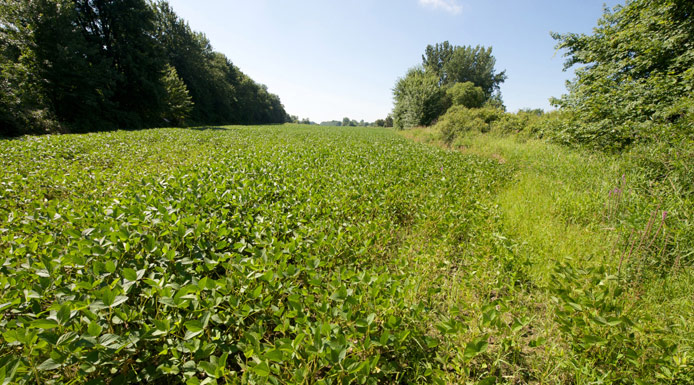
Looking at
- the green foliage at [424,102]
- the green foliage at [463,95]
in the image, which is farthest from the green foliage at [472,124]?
the green foliage at [463,95]

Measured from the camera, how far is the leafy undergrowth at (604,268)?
1672 mm

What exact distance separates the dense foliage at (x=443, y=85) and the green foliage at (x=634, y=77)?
18556 millimetres

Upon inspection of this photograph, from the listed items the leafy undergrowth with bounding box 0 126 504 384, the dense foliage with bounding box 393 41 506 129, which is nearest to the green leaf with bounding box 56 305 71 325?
the leafy undergrowth with bounding box 0 126 504 384

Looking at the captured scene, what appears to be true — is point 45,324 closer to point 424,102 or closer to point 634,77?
point 634,77

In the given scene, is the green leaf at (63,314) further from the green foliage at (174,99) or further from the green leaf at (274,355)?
the green foliage at (174,99)

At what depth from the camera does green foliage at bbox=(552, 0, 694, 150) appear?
623 centimetres

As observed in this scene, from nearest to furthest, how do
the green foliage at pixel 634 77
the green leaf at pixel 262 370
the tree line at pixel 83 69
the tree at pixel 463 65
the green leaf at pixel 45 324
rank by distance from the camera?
the green leaf at pixel 45 324, the green leaf at pixel 262 370, the green foliage at pixel 634 77, the tree line at pixel 83 69, the tree at pixel 463 65

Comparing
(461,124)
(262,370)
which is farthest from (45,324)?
(461,124)

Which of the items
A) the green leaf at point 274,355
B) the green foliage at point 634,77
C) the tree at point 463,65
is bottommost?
the green leaf at point 274,355

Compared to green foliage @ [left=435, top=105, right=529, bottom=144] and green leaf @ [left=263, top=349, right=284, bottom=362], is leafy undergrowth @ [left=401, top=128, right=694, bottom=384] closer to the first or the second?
green leaf @ [left=263, top=349, right=284, bottom=362]

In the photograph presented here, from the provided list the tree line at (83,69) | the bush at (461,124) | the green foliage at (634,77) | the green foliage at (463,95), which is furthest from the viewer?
the green foliage at (463,95)

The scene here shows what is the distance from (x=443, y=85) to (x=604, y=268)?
51.7m

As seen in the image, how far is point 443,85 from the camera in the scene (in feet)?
149

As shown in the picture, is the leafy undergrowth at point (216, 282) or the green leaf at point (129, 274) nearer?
the leafy undergrowth at point (216, 282)
